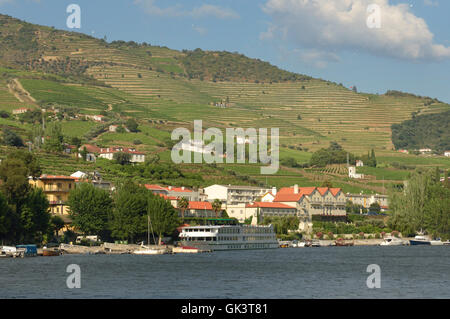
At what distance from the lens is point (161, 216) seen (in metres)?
114

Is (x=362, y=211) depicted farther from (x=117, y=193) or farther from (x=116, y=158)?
(x=117, y=193)

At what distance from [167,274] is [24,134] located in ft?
373

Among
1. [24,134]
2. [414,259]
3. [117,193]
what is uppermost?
[24,134]

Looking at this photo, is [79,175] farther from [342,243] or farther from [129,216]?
[342,243]

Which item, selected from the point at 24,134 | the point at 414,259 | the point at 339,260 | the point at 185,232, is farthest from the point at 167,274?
the point at 24,134

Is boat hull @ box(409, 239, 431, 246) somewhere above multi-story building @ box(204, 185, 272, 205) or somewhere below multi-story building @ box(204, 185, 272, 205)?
below

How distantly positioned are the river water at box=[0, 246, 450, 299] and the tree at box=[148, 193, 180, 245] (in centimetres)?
1270

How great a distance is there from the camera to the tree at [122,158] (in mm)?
171600

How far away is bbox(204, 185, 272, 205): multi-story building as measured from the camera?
6181 inches

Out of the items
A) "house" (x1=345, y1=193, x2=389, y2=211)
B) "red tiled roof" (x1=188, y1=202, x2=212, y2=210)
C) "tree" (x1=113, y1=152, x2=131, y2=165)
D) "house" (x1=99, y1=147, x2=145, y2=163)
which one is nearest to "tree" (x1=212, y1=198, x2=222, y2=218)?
"red tiled roof" (x1=188, y1=202, x2=212, y2=210)

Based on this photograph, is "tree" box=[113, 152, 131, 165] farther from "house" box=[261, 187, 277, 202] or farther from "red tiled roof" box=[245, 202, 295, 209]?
"red tiled roof" box=[245, 202, 295, 209]

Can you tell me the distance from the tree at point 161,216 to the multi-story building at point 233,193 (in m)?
39.2

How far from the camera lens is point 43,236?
104m
